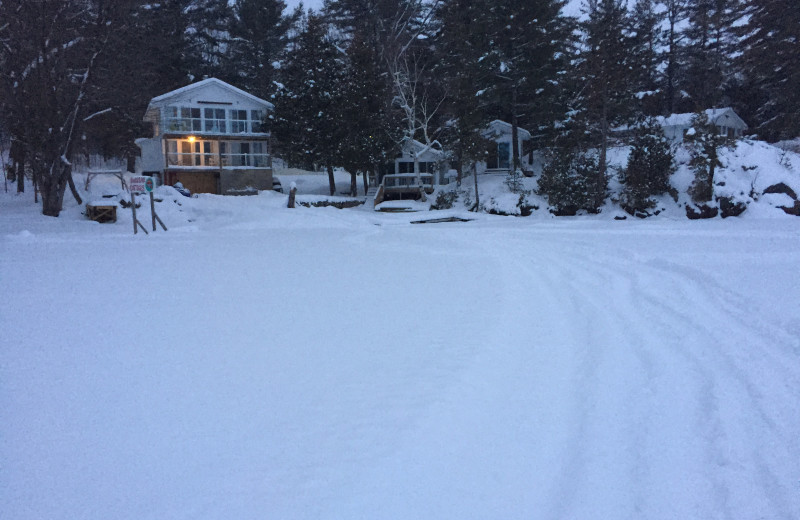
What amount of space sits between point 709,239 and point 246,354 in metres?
13.2

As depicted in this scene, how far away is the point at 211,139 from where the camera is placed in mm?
37312

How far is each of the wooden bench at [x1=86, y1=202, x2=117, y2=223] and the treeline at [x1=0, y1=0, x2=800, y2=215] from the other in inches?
81.9

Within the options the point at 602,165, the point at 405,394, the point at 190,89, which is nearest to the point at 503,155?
the point at 602,165

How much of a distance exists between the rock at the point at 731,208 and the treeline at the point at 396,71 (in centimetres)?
472

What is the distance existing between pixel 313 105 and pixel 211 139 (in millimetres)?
8332

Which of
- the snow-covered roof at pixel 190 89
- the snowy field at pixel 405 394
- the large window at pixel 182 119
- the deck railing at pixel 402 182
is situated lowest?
the snowy field at pixel 405 394

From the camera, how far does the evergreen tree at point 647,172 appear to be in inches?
931

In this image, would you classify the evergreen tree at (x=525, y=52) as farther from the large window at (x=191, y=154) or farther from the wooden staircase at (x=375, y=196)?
the large window at (x=191, y=154)

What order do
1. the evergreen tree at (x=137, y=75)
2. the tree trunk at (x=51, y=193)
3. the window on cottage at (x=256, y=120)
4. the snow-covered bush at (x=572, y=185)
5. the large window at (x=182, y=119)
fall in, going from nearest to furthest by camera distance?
the tree trunk at (x=51, y=193), the snow-covered bush at (x=572, y=185), the evergreen tree at (x=137, y=75), the large window at (x=182, y=119), the window on cottage at (x=256, y=120)

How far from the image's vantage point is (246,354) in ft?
19.0

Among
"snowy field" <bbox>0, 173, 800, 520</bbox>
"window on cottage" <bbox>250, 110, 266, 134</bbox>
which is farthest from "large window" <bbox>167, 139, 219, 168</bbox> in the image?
"snowy field" <bbox>0, 173, 800, 520</bbox>

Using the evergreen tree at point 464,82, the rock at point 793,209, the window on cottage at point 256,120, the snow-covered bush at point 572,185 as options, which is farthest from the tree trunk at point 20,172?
the rock at point 793,209

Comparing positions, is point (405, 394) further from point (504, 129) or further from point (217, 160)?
point (217, 160)

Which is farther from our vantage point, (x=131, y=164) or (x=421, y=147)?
(x=131, y=164)
